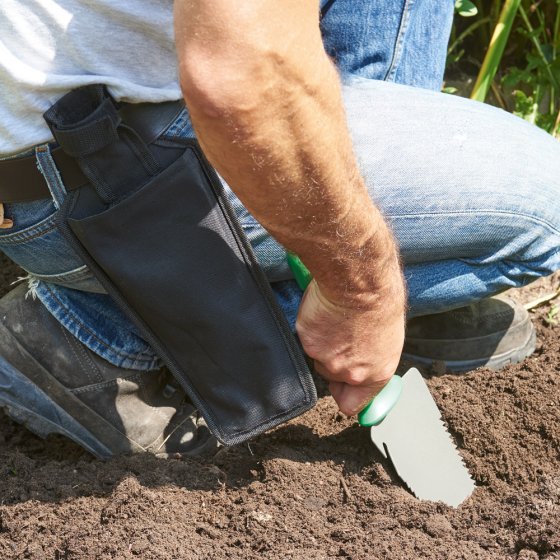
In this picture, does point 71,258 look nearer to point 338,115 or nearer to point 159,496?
point 159,496

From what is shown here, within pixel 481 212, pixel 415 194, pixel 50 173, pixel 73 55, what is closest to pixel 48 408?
pixel 50 173

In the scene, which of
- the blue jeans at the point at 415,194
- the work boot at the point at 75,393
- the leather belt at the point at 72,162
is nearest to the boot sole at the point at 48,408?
the work boot at the point at 75,393

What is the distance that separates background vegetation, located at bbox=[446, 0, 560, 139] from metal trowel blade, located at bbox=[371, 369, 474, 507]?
44.0 inches

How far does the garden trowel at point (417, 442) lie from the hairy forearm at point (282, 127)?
1.38 feet

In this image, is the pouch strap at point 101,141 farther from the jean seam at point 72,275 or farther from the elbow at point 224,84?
the elbow at point 224,84

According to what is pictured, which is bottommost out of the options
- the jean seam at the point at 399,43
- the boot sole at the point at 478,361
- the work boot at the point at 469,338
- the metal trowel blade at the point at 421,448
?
the boot sole at the point at 478,361

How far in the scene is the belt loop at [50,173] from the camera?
4.61 ft

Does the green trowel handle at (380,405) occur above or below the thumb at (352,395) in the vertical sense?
below

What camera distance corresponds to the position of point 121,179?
4.69ft

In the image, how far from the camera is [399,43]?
1.80 metres

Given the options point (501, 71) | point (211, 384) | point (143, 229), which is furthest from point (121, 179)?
point (501, 71)

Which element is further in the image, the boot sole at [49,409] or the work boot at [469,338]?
the work boot at [469,338]

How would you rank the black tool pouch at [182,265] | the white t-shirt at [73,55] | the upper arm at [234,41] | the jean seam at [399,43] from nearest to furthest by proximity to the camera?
the upper arm at [234,41] → the white t-shirt at [73,55] → the black tool pouch at [182,265] → the jean seam at [399,43]

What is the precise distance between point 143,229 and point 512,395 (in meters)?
0.96
